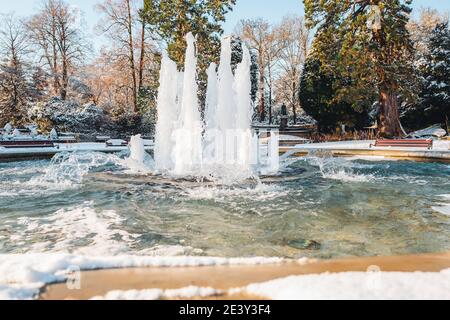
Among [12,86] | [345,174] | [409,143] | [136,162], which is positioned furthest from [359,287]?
[12,86]

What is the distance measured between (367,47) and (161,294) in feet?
65.2

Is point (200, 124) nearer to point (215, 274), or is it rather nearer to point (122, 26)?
point (215, 274)

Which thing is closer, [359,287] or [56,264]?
[359,287]

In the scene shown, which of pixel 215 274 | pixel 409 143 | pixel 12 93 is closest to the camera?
pixel 215 274

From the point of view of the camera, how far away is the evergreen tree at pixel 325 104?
23734mm

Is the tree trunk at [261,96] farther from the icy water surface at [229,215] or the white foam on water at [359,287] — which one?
the white foam on water at [359,287]

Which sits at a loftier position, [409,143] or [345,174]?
[409,143]

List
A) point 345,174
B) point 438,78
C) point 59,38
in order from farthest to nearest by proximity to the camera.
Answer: point 59,38 → point 438,78 → point 345,174

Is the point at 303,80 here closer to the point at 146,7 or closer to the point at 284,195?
the point at 146,7

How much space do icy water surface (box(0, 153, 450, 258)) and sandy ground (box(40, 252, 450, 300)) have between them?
688 mm

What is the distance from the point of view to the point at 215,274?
309 cm

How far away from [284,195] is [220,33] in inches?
812

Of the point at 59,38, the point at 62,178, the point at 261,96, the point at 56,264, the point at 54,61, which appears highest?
the point at 59,38
